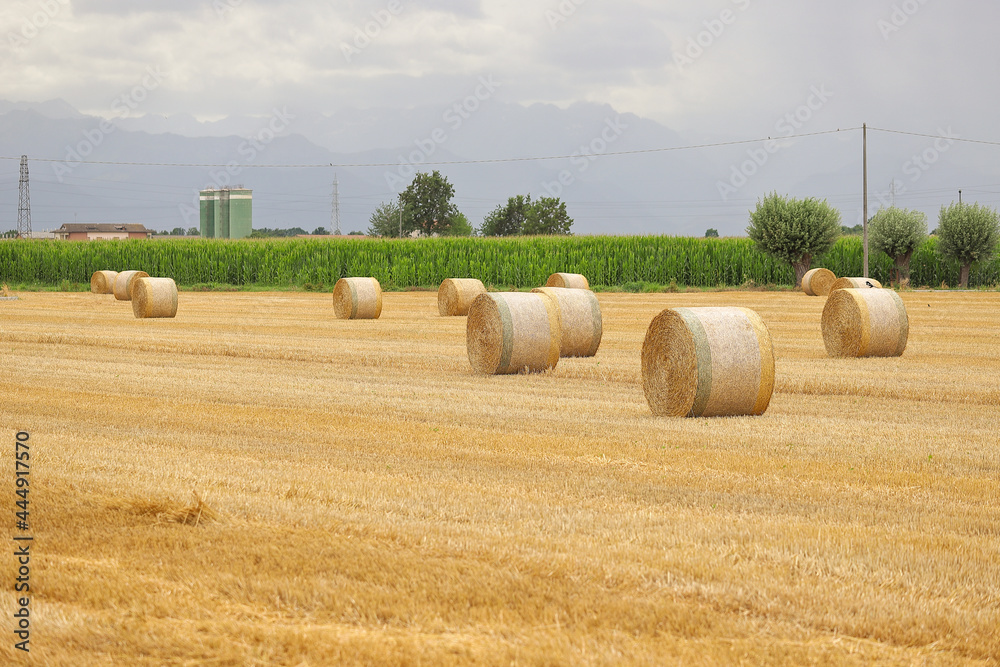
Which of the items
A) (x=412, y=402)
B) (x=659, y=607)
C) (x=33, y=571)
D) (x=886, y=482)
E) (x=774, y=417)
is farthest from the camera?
(x=412, y=402)

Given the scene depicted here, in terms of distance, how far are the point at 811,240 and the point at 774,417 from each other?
34495 millimetres

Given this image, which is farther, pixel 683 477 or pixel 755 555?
pixel 683 477

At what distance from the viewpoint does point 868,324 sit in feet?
54.8

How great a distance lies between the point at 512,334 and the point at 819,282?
2608 cm

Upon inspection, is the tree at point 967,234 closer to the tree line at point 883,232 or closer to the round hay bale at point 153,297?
the tree line at point 883,232

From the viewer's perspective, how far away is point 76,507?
6066 millimetres

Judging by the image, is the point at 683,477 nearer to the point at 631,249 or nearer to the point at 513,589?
the point at 513,589

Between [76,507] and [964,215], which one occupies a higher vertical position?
[964,215]

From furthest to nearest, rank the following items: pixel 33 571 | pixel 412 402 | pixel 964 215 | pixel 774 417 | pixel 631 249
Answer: pixel 631 249 < pixel 964 215 < pixel 412 402 < pixel 774 417 < pixel 33 571

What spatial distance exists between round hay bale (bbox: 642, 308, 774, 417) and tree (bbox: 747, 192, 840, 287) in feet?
111

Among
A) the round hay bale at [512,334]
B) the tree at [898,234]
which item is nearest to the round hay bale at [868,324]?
the round hay bale at [512,334]

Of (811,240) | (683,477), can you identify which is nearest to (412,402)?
(683,477)

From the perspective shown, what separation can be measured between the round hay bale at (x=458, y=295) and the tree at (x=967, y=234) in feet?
79.0

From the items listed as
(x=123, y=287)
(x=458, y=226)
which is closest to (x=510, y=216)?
(x=458, y=226)
